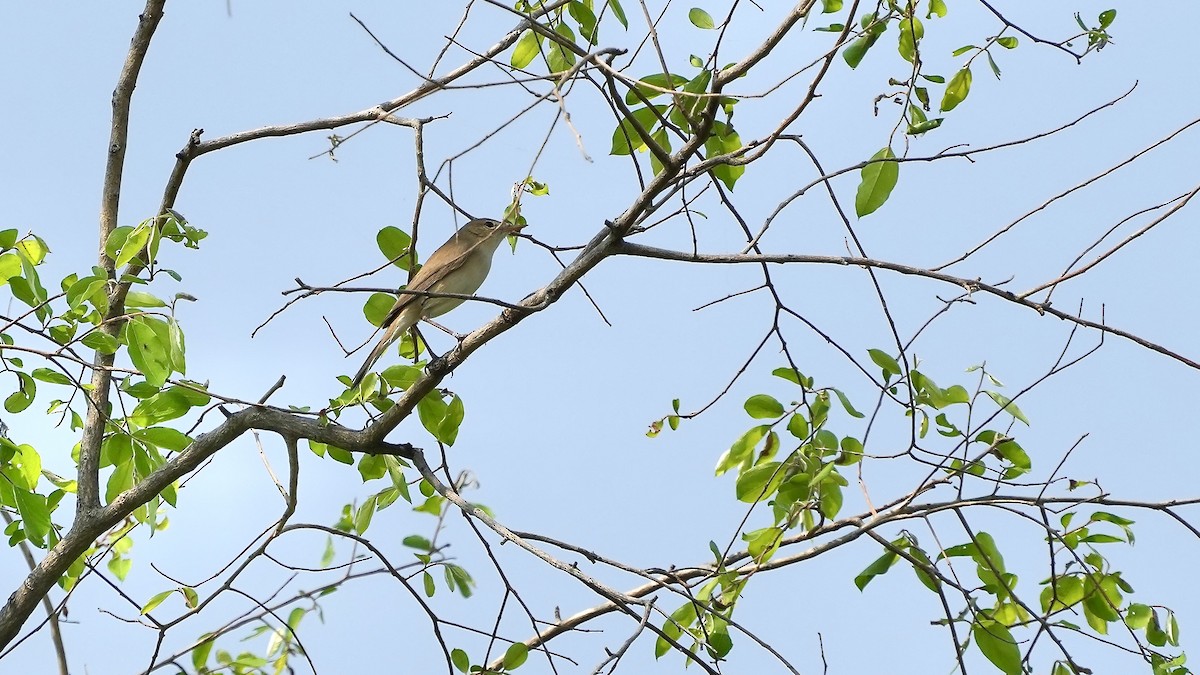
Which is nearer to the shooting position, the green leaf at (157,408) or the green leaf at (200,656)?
the green leaf at (157,408)

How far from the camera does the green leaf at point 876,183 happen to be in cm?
306

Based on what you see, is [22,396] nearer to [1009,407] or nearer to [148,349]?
[148,349]

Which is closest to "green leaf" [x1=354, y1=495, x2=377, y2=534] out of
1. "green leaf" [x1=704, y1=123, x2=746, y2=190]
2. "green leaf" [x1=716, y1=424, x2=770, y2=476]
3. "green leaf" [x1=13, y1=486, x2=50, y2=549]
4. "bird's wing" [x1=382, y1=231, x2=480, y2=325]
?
"green leaf" [x1=13, y1=486, x2=50, y2=549]

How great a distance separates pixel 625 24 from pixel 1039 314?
138 cm

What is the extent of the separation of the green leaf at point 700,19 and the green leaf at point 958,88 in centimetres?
73

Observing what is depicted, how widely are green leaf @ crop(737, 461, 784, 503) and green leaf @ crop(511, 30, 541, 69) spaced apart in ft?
5.25

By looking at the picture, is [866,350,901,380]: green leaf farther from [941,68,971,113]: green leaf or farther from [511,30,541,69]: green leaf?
[511,30,541,69]: green leaf

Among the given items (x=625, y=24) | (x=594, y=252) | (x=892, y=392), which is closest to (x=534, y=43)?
(x=625, y=24)

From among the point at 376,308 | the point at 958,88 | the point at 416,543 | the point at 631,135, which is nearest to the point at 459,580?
the point at 416,543

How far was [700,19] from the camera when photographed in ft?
11.0

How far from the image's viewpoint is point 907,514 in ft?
10.7

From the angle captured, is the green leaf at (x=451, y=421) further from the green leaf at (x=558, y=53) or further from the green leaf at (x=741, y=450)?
the green leaf at (x=558, y=53)

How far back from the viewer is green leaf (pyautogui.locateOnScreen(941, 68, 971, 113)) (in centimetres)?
347

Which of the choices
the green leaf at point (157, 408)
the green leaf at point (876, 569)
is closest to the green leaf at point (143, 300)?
the green leaf at point (157, 408)
